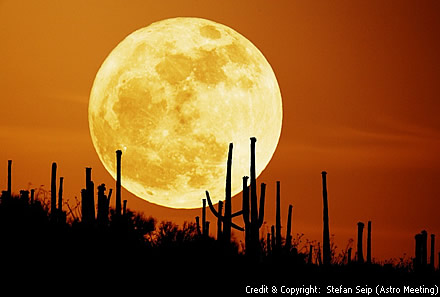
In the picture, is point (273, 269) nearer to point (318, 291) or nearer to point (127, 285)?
point (318, 291)

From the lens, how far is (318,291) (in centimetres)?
2034

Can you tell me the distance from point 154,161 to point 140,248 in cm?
261

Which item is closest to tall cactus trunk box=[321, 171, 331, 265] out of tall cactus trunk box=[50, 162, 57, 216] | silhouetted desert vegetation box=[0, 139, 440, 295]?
silhouetted desert vegetation box=[0, 139, 440, 295]

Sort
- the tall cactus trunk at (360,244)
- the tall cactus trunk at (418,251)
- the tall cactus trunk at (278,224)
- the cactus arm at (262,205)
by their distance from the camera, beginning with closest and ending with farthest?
the cactus arm at (262,205)
the tall cactus trunk at (418,251)
the tall cactus trunk at (278,224)
the tall cactus trunk at (360,244)

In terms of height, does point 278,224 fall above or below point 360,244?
above

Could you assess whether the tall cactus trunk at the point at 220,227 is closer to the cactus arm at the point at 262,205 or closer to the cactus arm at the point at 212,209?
the cactus arm at the point at 212,209

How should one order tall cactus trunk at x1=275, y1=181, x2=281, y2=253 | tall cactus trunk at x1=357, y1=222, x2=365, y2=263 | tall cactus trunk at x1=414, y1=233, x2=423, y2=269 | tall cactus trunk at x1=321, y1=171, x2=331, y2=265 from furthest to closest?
tall cactus trunk at x1=357, y1=222, x2=365, y2=263, tall cactus trunk at x1=275, y1=181, x2=281, y2=253, tall cactus trunk at x1=414, y1=233, x2=423, y2=269, tall cactus trunk at x1=321, y1=171, x2=331, y2=265

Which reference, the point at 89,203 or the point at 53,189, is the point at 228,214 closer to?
the point at 89,203

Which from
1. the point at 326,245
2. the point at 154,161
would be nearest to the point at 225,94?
the point at 154,161

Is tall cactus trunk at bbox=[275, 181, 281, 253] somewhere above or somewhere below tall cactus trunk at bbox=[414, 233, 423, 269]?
above

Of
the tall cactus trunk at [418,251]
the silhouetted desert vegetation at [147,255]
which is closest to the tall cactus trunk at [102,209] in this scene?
the silhouetted desert vegetation at [147,255]

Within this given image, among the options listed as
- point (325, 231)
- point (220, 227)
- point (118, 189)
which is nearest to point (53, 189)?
point (118, 189)

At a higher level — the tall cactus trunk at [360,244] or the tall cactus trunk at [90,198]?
the tall cactus trunk at [90,198]

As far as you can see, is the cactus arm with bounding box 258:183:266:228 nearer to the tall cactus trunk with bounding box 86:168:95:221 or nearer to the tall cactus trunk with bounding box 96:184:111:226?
Answer: the tall cactus trunk with bounding box 96:184:111:226
